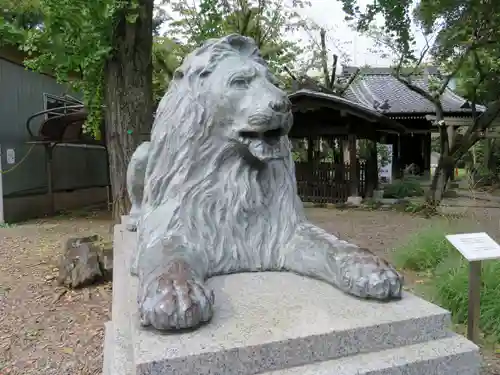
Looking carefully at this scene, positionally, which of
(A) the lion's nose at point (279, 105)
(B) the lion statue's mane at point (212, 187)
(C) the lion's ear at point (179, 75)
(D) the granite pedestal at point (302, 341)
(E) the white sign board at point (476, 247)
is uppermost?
(C) the lion's ear at point (179, 75)

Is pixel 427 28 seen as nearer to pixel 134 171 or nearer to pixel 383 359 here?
pixel 134 171

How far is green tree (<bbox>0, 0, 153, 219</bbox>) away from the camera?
5.34 meters

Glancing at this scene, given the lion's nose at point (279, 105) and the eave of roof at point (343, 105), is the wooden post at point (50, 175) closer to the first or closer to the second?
the eave of roof at point (343, 105)

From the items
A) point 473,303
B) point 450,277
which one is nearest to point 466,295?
point 450,277

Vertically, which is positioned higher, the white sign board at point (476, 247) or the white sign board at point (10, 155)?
the white sign board at point (10, 155)

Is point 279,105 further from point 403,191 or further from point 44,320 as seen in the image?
point 403,191

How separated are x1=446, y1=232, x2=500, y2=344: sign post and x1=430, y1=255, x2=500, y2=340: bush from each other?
0.72 metres

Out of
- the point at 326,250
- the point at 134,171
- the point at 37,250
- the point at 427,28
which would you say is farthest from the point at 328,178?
the point at 326,250

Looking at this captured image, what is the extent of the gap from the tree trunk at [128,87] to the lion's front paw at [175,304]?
4632 millimetres

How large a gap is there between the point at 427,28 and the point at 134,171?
9.66 meters

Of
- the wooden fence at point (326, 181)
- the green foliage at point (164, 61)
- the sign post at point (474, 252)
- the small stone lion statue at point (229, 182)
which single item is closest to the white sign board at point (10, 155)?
the green foliage at point (164, 61)

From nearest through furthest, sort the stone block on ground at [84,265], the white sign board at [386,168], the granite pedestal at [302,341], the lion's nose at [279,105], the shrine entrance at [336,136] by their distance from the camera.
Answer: the granite pedestal at [302,341] → the lion's nose at [279,105] → the stone block on ground at [84,265] → the shrine entrance at [336,136] → the white sign board at [386,168]

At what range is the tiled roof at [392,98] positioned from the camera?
52.9 feet

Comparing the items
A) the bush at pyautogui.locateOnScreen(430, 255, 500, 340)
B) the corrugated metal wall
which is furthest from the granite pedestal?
the corrugated metal wall
